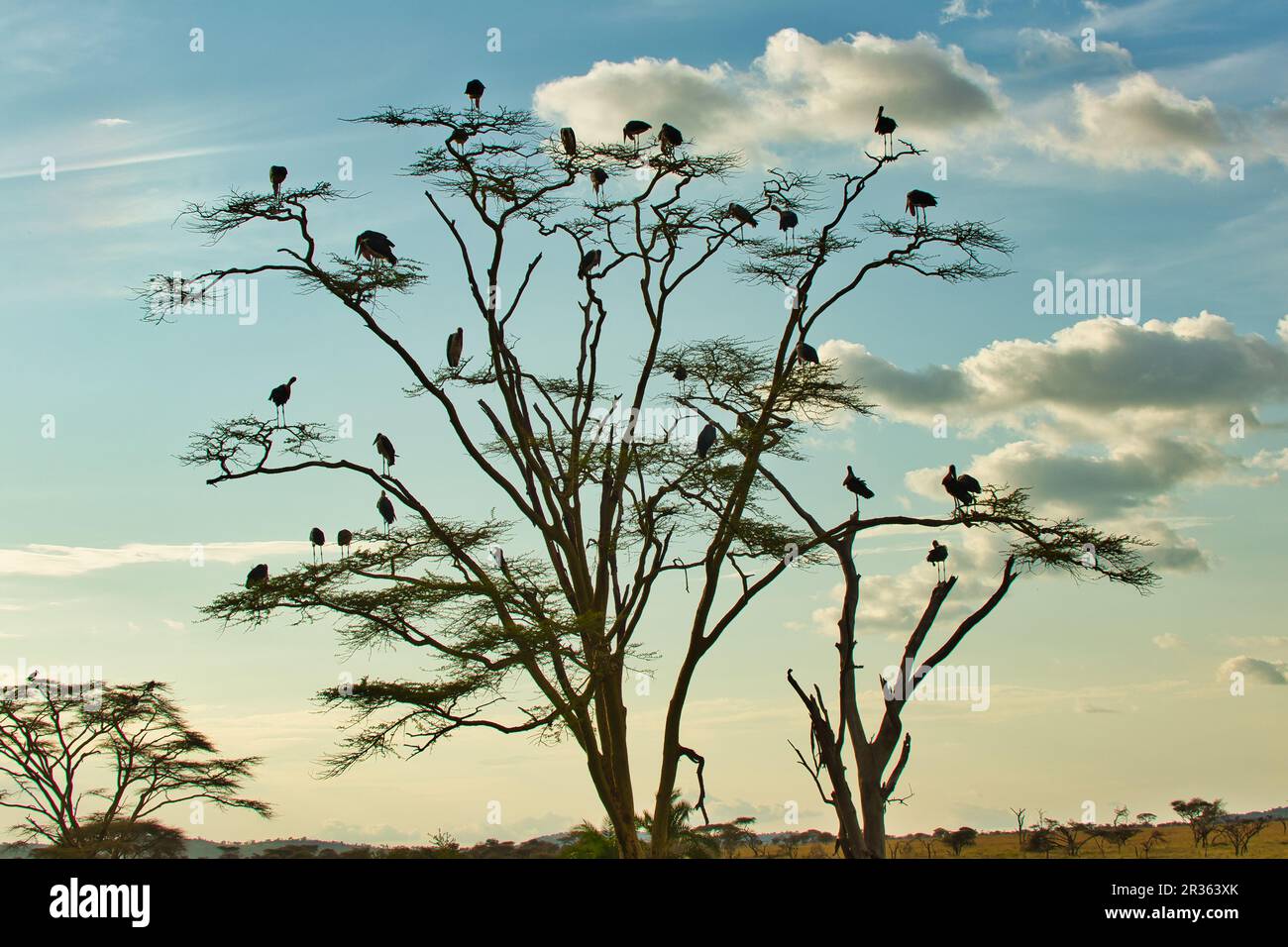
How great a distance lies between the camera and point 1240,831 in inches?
1016

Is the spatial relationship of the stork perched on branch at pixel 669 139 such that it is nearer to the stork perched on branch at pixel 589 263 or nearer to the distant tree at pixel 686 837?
the stork perched on branch at pixel 589 263

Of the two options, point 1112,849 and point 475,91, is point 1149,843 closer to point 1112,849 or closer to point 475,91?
point 1112,849

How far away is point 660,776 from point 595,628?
2364 mm

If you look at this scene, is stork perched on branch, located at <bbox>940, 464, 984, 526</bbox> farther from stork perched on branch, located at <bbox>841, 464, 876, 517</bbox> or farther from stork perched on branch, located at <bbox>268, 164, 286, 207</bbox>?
stork perched on branch, located at <bbox>268, 164, 286, 207</bbox>

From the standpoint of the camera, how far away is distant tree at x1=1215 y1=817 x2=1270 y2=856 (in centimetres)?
2458

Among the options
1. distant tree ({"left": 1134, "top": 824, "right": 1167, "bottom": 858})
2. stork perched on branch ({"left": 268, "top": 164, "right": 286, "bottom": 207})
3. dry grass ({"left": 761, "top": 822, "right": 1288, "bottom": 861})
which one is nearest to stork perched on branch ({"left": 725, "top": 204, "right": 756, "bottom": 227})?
stork perched on branch ({"left": 268, "top": 164, "right": 286, "bottom": 207})

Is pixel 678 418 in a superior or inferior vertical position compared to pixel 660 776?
superior

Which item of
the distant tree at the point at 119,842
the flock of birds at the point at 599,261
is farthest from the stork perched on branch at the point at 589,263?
the distant tree at the point at 119,842

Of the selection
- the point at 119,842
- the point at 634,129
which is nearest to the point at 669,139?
the point at 634,129

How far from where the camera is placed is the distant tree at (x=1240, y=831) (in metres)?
24.6
